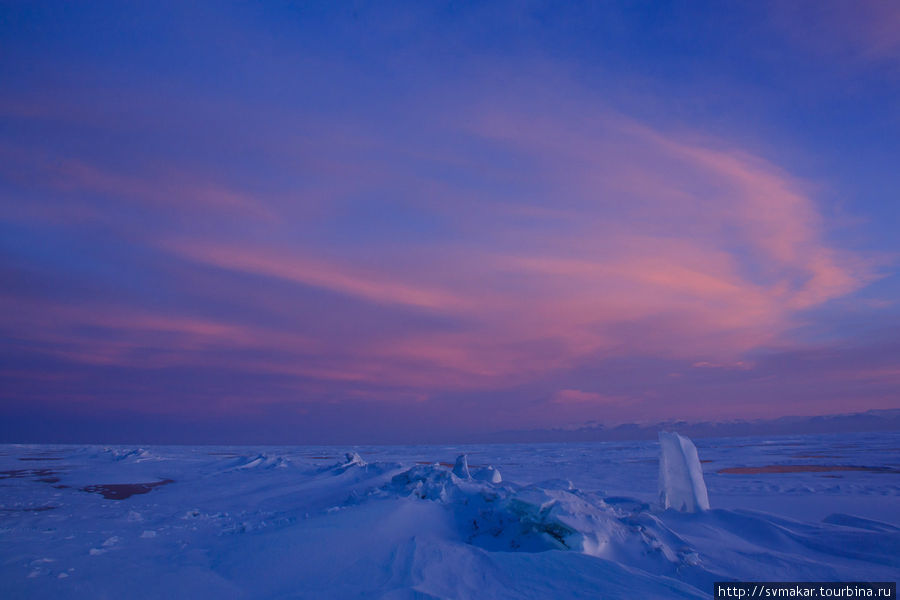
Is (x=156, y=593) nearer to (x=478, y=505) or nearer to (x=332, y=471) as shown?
(x=478, y=505)

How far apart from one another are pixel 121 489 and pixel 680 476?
16.7m

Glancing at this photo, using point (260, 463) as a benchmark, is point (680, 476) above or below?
above

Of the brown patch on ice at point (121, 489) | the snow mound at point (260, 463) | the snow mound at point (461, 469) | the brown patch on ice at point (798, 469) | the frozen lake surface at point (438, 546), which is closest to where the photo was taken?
the frozen lake surface at point (438, 546)

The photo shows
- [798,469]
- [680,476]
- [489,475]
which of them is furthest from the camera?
[798,469]

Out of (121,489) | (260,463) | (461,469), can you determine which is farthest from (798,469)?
(121,489)

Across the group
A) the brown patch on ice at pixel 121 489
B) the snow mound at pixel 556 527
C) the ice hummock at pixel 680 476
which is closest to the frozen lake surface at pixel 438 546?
the snow mound at pixel 556 527

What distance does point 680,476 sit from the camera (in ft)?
31.9

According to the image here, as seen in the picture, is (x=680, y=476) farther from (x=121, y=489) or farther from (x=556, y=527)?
(x=121, y=489)

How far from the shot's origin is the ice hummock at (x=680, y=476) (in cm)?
944

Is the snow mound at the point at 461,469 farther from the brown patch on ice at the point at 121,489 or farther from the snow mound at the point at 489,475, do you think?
the brown patch on ice at the point at 121,489

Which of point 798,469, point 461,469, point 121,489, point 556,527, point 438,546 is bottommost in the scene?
point 798,469

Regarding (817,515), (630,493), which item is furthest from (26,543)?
(817,515)

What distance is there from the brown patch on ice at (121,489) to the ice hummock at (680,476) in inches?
558

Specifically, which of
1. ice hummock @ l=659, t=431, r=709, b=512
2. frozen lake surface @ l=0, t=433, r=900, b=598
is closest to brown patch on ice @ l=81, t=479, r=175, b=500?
frozen lake surface @ l=0, t=433, r=900, b=598
